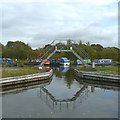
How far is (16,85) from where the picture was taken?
27.3m

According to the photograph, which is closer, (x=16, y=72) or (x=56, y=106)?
(x=56, y=106)

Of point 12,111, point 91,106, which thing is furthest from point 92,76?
point 12,111

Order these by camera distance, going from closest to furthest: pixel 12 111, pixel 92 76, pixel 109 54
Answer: pixel 12 111 → pixel 92 76 → pixel 109 54

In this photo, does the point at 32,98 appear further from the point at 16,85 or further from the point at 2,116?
the point at 16,85

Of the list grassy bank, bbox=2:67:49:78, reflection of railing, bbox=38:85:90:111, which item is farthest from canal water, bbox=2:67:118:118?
grassy bank, bbox=2:67:49:78

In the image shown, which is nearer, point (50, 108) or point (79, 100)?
point (50, 108)

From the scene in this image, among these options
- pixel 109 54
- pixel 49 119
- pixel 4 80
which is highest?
pixel 109 54

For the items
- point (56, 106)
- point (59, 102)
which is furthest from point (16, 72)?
point (56, 106)

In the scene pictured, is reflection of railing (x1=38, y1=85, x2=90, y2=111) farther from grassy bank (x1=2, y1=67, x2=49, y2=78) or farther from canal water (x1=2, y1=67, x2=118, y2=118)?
grassy bank (x1=2, y1=67, x2=49, y2=78)

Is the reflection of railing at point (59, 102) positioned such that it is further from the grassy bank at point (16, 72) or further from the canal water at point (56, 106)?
the grassy bank at point (16, 72)

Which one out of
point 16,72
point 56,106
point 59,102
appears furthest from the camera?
point 16,72

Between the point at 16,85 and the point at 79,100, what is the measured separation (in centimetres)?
1294

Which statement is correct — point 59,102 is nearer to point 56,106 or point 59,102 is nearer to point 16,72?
point 56,106

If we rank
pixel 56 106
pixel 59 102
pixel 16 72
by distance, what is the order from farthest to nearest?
pixel 16 72 < pixel 59 102 < pixel 56 106
